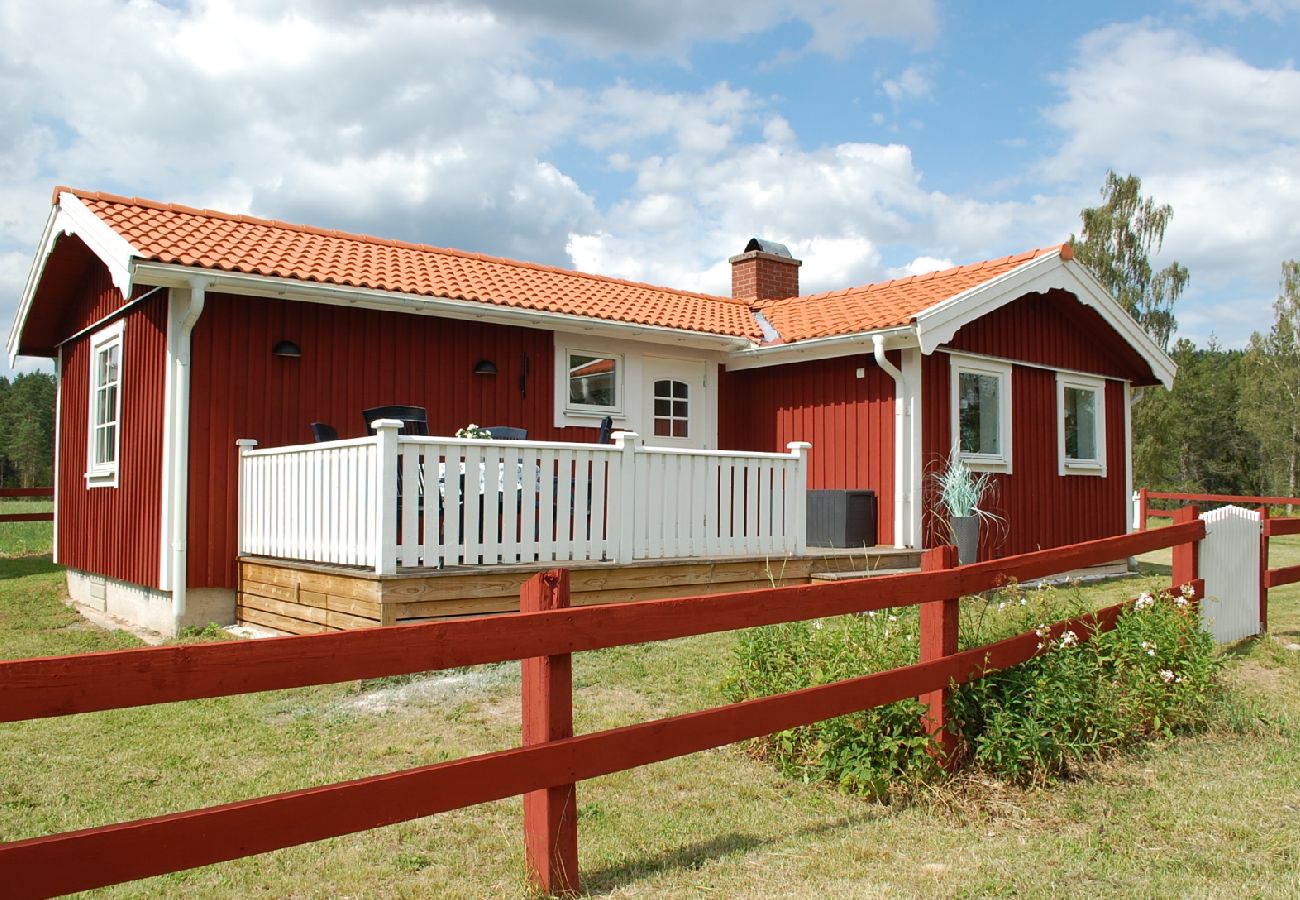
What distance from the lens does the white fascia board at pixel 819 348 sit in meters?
10.0

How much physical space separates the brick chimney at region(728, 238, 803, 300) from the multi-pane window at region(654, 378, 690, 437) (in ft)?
10.7

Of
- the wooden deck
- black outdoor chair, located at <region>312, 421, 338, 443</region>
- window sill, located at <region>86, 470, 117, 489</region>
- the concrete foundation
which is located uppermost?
black outdoor chair, located at <region>312, 421, 338, 443</region>

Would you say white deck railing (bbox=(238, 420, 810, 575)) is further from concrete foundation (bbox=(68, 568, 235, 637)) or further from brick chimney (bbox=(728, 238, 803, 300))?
brick chimney (bbox=(728, 238, 803, 300))

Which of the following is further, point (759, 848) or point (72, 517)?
point (72, 517)

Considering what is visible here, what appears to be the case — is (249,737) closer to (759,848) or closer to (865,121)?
(759,848)

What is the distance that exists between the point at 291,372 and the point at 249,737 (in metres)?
4.41

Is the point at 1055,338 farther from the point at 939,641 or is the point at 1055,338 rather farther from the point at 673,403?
the point at 939,641

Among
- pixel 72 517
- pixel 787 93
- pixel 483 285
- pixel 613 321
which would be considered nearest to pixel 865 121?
pixel 787 93

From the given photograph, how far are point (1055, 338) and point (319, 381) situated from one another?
8671mm

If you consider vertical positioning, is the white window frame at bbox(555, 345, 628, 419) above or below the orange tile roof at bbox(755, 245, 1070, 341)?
below

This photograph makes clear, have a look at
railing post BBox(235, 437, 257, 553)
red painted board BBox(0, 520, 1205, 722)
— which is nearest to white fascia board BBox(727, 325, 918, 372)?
railing post BBox(235, 437, 257, 553)

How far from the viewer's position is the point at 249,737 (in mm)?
5461

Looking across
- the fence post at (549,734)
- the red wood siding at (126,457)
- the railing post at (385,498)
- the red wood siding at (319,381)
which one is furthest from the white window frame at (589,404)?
the fence post at (549,734)

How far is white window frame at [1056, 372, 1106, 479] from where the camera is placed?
12531 mm
